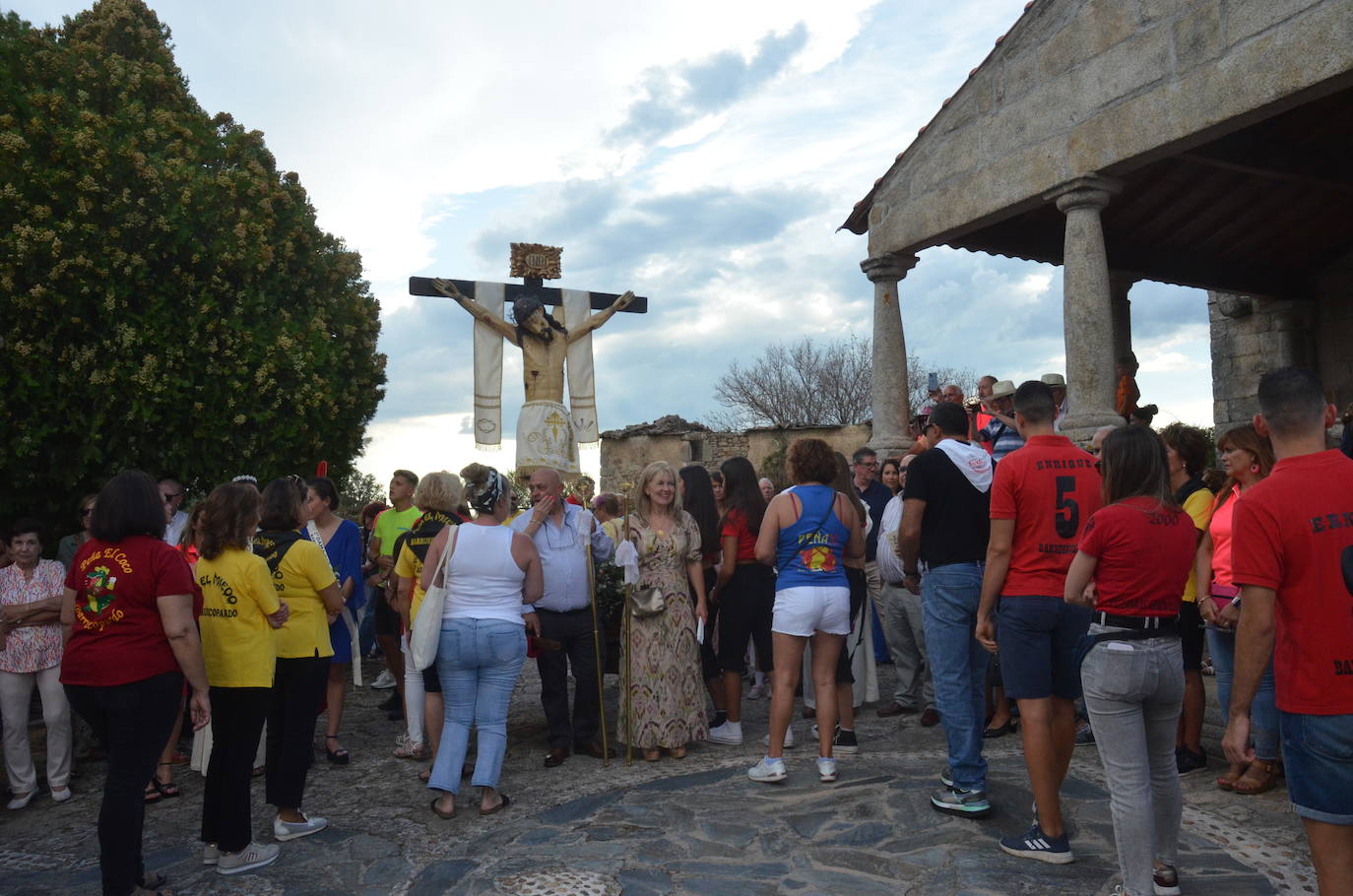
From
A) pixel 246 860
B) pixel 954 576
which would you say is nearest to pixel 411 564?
pixel 246 860

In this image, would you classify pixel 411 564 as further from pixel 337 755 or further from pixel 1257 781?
pixel 1257 781

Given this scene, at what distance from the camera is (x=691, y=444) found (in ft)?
80.2

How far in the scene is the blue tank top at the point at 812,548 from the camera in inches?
225

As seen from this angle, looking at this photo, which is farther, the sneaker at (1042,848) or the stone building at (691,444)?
the stone building at (691,444)

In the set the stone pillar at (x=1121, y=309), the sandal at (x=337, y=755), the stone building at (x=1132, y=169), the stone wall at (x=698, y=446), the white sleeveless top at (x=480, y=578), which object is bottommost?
the sandal at (x=337, y=755)

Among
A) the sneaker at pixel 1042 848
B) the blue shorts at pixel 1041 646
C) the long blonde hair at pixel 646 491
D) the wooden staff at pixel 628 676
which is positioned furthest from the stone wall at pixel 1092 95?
the sneaker at pixel 1042 848

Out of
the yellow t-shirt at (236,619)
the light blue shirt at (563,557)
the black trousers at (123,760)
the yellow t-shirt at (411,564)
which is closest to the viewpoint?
the black trousers at (123,760)

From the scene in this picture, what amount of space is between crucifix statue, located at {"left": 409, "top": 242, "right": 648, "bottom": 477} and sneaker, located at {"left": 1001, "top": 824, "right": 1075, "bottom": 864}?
7244 mm

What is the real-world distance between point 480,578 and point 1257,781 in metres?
4.31

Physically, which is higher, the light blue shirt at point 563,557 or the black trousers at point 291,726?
the light blue shirt at point 563,557

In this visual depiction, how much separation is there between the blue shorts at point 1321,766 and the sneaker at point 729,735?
436cm

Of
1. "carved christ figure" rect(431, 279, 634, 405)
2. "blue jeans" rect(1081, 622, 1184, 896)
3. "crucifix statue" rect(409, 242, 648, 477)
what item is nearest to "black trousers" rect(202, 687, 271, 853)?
"blue jeans" rect(1081, 622, 1184, 896)

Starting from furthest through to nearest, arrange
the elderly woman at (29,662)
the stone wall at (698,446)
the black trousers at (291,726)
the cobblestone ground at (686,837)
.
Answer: the stone wall at (698,446), the elderly woman at (29,662), the black trousers at (291,726), the cobblestone ground at (686,837)

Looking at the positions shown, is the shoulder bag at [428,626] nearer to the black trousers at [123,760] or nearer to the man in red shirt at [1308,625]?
the black trousers at [123,760]
